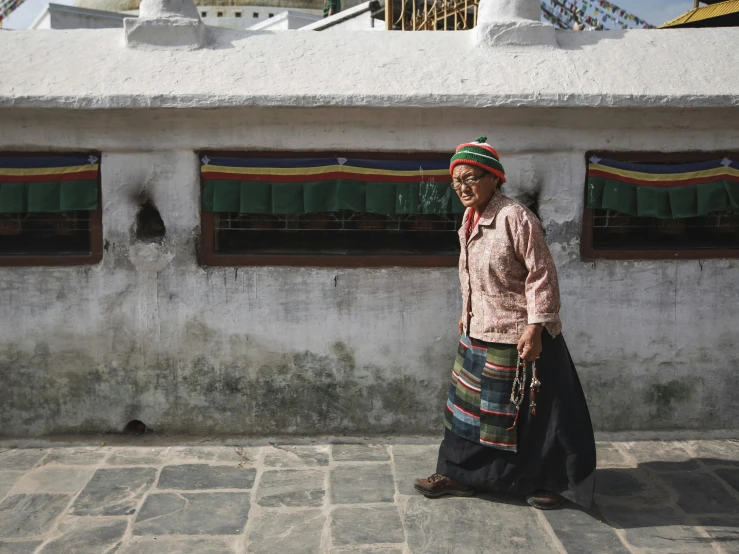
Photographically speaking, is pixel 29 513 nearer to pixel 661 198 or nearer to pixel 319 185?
pixel 319 185

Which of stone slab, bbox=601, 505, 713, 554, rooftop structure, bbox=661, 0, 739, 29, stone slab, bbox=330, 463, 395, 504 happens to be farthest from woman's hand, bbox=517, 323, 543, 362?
rooftop structure, bbox=661, 0, 739, 29

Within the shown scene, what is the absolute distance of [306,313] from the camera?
4582mm

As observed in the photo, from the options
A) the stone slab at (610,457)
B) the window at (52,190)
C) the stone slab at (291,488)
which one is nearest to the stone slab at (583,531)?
the stone slab at (610,457)

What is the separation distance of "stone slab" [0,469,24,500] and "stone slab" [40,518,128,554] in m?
0.62

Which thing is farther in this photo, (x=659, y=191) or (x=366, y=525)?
(x=659, y=191)

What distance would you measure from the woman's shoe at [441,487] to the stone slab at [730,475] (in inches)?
62.4

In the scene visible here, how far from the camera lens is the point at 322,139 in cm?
447

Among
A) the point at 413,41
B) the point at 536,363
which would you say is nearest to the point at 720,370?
the point at 536,363

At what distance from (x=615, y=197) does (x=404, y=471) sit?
7.60 ft

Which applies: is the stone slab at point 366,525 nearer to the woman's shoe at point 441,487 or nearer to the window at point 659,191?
the woman's shoe at point 441,487

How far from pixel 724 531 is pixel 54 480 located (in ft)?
12.4

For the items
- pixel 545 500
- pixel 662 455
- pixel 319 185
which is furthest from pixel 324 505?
pixel 662 455

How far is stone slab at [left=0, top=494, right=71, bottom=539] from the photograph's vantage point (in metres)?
3.41

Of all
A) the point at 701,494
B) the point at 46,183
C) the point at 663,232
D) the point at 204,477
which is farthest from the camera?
the point at 663,232
